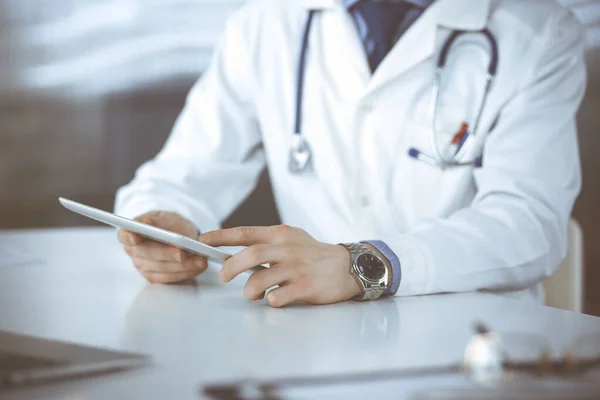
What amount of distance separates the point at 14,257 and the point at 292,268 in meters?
0.72

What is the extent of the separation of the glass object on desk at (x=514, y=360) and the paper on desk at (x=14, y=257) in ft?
3.30

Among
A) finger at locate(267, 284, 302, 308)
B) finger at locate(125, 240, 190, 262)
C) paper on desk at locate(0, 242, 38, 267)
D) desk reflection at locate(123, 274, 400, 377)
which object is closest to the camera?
desk reflection at locate(123, 274, 400, 377)

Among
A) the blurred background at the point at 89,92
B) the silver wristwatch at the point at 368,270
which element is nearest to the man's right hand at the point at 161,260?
the silver wristwatch at the point at 368,270

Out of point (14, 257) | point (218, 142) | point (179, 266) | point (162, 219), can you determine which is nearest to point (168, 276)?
point (179, 266)

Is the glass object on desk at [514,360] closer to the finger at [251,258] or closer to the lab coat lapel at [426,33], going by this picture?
the finger at [251,258]

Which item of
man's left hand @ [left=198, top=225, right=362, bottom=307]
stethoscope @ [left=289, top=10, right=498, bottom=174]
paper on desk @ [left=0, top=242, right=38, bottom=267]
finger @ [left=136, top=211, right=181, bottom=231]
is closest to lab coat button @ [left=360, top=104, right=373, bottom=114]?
stethoscope @ [left=289, top=10, right=498, bottom=174]

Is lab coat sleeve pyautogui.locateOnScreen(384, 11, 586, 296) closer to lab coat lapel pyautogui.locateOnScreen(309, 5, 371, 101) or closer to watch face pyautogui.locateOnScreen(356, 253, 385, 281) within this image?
watch face pyautogui.locateOnScreen(356, 253, 385, 281)

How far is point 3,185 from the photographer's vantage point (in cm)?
301

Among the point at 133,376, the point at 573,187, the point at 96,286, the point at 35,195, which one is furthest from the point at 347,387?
the point at 35,195

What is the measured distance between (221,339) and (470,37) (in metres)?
0.97

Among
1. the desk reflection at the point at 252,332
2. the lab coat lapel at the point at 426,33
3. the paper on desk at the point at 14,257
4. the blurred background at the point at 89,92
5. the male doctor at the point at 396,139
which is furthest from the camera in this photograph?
the blurred background at the point at 89,92

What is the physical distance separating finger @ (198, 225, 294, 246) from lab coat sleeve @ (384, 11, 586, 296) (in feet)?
0.61

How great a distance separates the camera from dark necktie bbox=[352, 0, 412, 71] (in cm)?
156

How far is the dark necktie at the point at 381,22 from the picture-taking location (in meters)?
1.56
